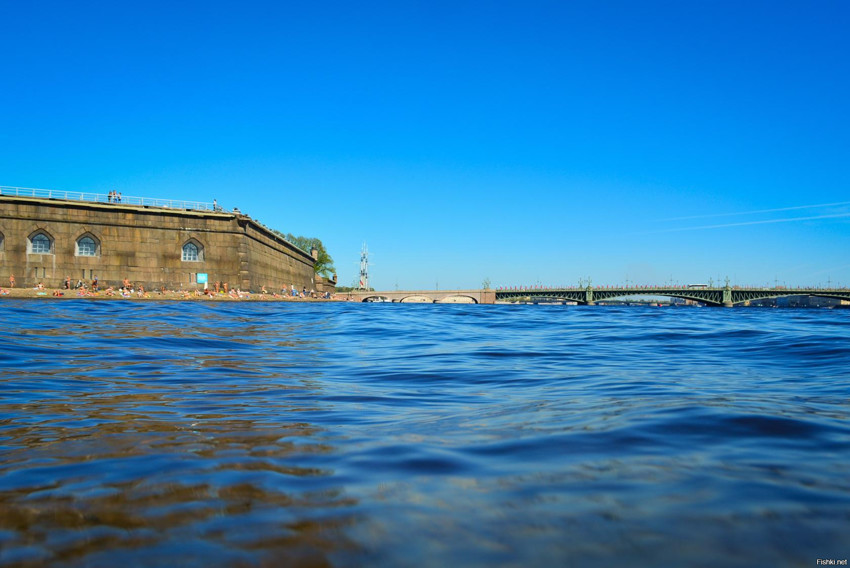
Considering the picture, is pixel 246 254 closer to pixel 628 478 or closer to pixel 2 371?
pixel 2 371

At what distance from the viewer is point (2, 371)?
4.57m

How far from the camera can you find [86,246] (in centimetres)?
3216

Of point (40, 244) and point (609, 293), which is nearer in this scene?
point (40, 244)

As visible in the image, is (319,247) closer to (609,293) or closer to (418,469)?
(609,293)

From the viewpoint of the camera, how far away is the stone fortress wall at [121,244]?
3052cm

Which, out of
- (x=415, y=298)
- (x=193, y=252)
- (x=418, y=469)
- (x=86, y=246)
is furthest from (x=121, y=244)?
(x=415, y=298)

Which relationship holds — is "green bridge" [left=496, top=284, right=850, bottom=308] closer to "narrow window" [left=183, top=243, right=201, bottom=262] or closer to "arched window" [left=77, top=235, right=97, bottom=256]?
"narrow window" [left=183, top=243, right=201, bottom=262]

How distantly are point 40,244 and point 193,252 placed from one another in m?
8.17

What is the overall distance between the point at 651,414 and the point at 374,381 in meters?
2.51

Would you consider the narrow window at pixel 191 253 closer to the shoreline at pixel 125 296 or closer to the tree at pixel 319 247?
Answer: the shoreline at pixel 125 296

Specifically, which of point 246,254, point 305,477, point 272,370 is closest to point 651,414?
point 305,477

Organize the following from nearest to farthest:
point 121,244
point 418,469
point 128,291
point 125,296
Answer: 1. point 418,469
2. point 125,296
3. point 128,291
4. point 121,244

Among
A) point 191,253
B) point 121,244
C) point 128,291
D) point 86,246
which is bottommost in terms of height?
point 128,291

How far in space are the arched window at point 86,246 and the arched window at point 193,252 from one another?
16.7ft
